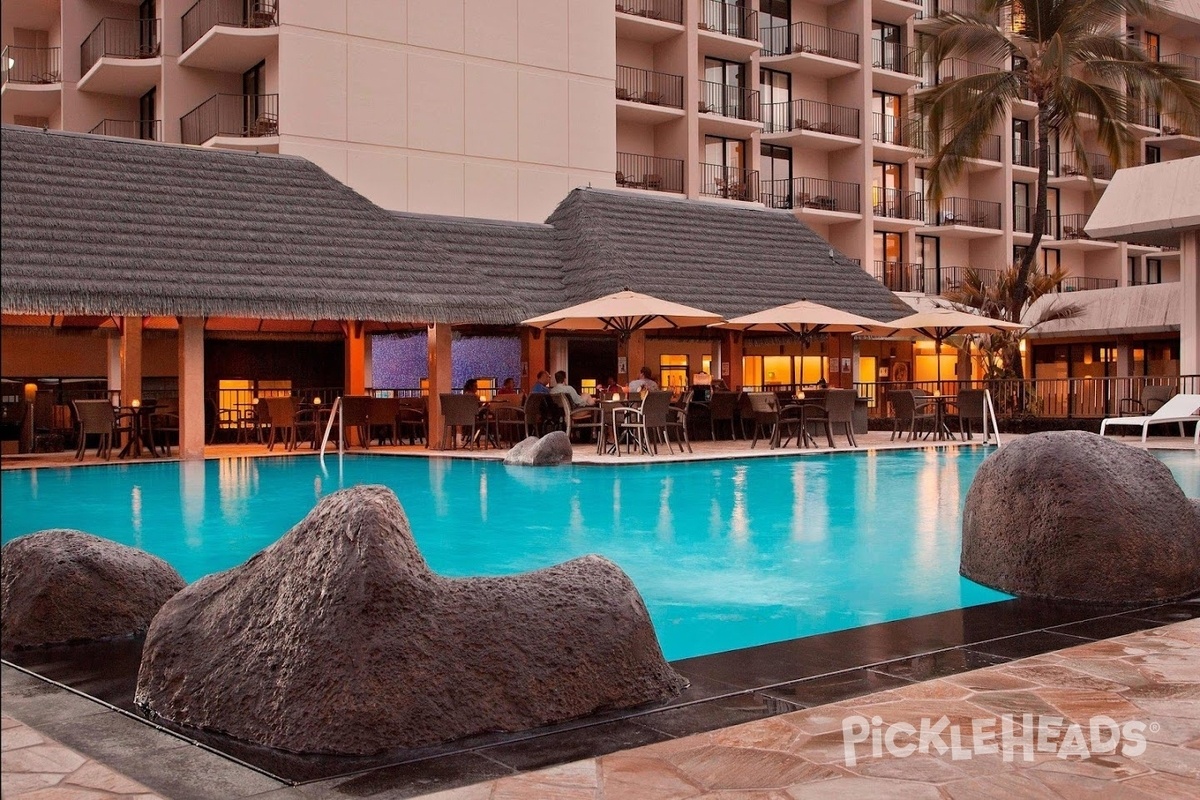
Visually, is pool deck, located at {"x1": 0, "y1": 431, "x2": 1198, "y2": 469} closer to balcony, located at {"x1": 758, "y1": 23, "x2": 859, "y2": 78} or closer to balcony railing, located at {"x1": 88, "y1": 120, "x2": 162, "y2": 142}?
balcony railing, located at {"x1": 88, "y1": 120, "x2": 162, "y2": 142}

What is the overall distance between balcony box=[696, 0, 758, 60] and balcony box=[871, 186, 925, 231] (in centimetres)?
674

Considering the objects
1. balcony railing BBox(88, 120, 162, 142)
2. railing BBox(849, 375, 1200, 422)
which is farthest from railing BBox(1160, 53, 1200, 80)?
balcony railing BBox(88, 120, 162, 142)

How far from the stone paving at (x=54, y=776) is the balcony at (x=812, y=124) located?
3568 cm

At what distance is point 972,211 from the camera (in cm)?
4272

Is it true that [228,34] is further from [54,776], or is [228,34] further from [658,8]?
[54,776]

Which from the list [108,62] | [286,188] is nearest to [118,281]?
[286,188]

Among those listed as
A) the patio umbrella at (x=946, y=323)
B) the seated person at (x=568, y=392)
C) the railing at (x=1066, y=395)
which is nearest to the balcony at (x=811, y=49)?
the railing at (x=1066, y=395)

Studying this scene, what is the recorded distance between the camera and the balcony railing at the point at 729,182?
35969mm

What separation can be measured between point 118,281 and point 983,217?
109ft

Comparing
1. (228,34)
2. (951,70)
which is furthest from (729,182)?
(228,34)

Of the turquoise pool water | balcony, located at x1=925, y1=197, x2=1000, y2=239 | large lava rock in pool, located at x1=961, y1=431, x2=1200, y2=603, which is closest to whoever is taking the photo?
large lava rock in pool, located at x1=961, y1=431, x2=1200, y2=603

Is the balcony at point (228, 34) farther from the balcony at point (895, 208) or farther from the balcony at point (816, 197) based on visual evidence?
the balcony at point (895, 208)

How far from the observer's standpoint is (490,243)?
24.2m

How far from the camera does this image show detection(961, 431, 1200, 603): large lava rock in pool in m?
6.38
